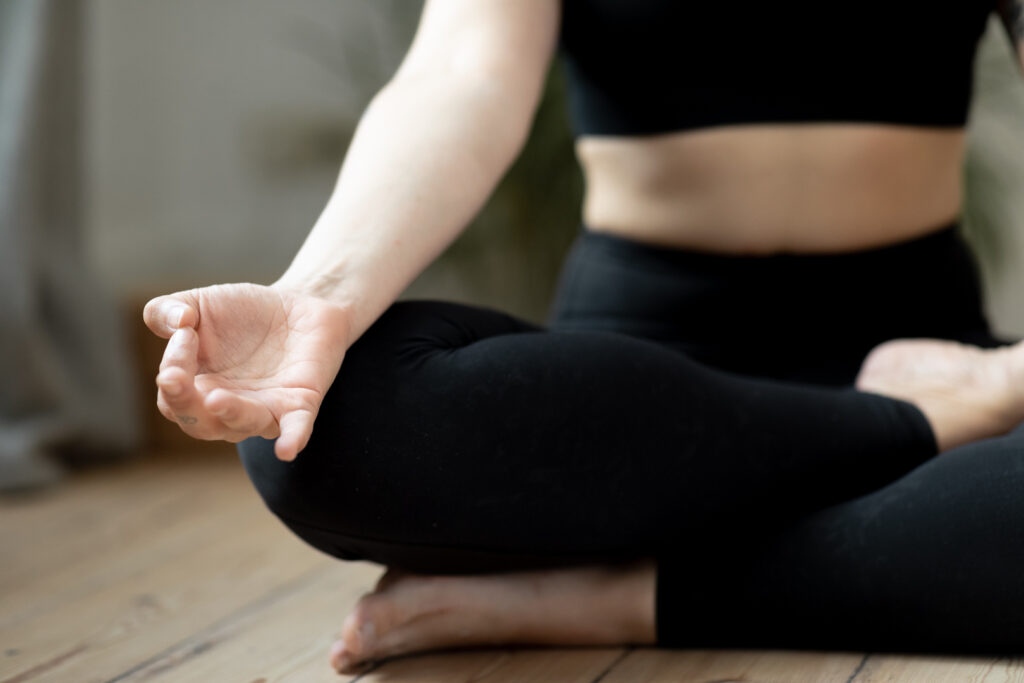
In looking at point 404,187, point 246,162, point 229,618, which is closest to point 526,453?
point 404,187

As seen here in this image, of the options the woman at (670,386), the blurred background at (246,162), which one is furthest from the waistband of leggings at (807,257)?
the blurred background at (246,162)

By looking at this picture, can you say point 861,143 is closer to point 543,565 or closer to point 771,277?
point 771,277

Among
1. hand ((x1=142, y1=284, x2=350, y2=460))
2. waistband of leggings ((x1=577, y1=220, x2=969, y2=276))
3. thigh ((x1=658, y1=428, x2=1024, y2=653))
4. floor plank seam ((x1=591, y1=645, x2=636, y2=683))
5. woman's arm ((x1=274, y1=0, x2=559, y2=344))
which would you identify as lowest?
floor plank seam ((x1=591, y1=645, x2=636, y2=683))

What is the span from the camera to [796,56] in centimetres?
101

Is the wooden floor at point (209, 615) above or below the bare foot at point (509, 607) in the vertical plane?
below

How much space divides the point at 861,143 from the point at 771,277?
158 mm

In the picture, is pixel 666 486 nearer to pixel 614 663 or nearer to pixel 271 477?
pixel 614 663

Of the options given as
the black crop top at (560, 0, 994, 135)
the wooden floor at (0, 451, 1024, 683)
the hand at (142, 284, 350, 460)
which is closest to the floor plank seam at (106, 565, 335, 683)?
the wooden floor at (0, 451, 1024, 683)

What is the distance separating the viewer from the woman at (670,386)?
726 mm

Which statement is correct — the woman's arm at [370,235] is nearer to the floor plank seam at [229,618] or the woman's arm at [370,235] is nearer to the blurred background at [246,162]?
the floor plank seam at [229,618]

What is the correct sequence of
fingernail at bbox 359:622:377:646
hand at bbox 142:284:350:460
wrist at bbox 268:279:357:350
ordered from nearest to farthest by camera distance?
hand at bbox 142:284:350:460 < wrist at bbox 268:279:357:350 < fingernail at bbox 359:622:377:646

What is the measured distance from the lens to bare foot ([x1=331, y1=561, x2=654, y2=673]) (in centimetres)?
80

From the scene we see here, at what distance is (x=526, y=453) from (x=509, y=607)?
0.48 ft

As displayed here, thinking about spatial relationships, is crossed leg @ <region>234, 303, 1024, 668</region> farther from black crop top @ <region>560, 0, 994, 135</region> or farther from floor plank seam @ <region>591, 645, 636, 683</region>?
black crop top @ <region>560, 0, 994, 135</region>
